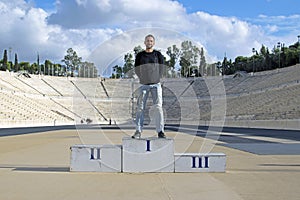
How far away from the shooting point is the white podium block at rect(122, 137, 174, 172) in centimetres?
916

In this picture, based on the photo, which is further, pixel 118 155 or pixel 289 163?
pixel 289 163

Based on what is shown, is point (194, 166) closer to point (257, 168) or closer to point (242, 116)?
point (257, 168)

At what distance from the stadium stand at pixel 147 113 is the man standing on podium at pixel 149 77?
118 ft

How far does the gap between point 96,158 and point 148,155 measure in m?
1.29

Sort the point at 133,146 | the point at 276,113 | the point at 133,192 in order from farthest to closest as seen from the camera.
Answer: the point at 276,113 → the point at 133,146 → the point at 133,192

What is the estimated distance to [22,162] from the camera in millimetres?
11414

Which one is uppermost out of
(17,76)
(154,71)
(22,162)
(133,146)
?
(17,76)

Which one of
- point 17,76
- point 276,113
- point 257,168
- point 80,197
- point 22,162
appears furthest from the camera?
point 17,76

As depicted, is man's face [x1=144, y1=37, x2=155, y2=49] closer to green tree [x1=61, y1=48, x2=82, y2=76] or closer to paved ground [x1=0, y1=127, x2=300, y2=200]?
paved ground [x1=0, y1=127, x2=300, y2=200]

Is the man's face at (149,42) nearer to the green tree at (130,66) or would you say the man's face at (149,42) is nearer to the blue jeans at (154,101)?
the blue jeans at (154,101)

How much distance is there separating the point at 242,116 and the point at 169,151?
49784 mm

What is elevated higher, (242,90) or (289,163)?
(242,90)

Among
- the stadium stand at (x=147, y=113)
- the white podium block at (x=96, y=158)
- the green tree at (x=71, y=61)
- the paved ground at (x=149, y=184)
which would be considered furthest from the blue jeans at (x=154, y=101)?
the green tree at (x=71, y=61)

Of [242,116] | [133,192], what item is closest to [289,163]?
[133,192]
